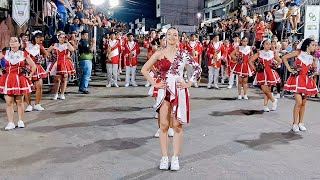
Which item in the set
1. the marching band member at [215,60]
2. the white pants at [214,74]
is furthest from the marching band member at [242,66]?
the white pants at [214,74]

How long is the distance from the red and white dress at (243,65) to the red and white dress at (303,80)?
4.14 meters

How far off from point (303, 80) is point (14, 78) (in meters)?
5.65

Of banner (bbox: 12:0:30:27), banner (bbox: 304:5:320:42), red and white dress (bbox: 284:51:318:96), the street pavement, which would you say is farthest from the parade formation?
banner (bbox: 12:0:30:27)

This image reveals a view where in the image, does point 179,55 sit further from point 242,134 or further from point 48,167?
point 242,134

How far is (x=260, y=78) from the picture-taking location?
10.4 meters

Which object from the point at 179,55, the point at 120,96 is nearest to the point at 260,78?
the point at 120,96

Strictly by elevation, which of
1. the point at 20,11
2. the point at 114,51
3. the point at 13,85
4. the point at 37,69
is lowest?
the point at 13,85

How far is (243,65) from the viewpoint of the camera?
12375mm

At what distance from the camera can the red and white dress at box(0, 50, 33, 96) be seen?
789 centimetres

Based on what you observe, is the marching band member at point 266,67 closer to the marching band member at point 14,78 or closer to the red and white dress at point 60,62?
the red and white dress at point 60,62

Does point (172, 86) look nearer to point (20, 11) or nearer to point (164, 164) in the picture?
point (164, 164)

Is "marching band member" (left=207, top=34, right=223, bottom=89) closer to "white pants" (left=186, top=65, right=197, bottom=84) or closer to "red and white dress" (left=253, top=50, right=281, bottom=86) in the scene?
"red and white dress" (left=253, top=50, right=281, bottom=86)

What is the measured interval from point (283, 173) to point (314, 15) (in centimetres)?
1065

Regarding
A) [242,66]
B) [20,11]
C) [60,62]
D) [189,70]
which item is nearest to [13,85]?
[60,62]
